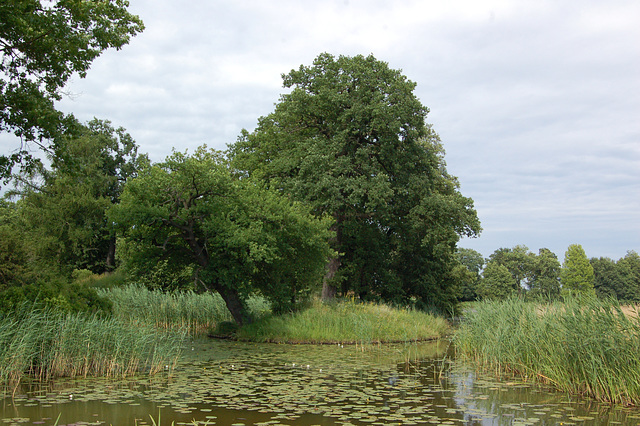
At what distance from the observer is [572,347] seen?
31.6 ft

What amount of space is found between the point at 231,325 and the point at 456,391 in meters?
11.7

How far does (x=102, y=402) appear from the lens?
8.67 m

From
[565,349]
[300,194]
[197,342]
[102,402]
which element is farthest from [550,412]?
[300,194]

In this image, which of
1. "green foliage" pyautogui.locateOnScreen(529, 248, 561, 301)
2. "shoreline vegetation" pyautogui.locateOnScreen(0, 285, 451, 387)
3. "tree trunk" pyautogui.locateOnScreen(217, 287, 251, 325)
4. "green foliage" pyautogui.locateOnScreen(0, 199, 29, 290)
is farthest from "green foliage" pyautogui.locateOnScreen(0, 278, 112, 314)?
→ "green foliage" pyautogui.locateOnScreen(529, 248, 561, 301)

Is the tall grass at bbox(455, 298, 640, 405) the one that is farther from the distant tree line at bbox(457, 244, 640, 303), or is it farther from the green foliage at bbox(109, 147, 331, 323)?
the distant tree line at bbox(457, 244, 640, 303)

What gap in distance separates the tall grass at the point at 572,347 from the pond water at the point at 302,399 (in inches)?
17.2

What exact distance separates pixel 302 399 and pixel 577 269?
265 ft

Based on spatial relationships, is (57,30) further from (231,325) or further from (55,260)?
(55,260)

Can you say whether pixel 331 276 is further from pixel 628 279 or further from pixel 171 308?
pixel 628 279

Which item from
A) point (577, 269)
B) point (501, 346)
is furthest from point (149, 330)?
point (577, 269)

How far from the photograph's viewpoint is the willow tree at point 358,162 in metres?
26.9

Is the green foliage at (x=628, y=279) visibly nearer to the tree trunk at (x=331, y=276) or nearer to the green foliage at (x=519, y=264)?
the green foliage at (x=519, y=264)

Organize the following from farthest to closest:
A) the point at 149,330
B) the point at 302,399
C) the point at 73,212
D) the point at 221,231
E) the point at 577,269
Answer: the point at 577,269 < the point at 73,212 < the point at 221,231 < the point at 149,330 < the point at 302,399

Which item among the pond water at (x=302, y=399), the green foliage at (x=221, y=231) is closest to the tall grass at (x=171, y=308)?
the green foliage at (x=221, y=231)
